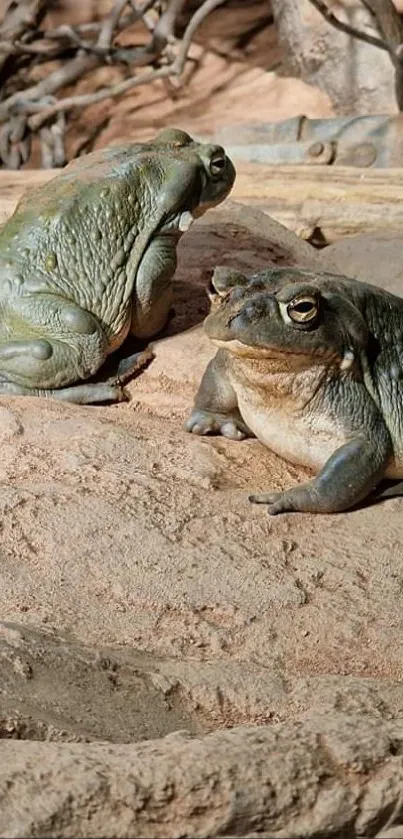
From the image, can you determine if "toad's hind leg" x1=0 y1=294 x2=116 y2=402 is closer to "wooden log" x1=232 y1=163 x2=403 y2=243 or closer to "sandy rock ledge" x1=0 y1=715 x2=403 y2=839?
"wooden log" x1=232 y1=163 x2=403 y2=243

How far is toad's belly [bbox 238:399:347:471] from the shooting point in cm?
389

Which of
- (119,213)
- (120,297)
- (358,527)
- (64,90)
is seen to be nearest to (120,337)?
(120,297)

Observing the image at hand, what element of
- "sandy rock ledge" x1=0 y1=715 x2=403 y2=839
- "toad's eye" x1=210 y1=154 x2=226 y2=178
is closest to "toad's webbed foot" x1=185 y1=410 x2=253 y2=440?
"toad's eye" x1=210 y1=154 x2=226 y2=178

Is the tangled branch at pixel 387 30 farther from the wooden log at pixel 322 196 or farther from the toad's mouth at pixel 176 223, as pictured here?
the toad's mouth at pixel 176 223

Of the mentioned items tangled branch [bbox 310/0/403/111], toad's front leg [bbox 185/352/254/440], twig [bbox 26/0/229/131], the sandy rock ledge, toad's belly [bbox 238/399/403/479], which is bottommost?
twig [bbox 26/0/229/131]

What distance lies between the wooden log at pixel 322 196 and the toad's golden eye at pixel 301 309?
2.56 meters

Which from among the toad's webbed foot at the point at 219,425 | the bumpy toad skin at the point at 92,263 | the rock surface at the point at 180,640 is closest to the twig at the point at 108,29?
the bumpy toad skin at the point at 92,263

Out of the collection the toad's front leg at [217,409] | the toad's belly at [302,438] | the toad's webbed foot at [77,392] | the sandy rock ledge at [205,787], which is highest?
the sandy rock ledge at [205,787]

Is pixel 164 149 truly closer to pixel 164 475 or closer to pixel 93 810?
pixel 164 475

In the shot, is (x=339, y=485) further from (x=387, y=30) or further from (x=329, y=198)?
(x=387, y=30)

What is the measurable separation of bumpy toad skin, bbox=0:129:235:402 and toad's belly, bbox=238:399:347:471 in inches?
34.0

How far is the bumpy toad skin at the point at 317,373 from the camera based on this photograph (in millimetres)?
3691

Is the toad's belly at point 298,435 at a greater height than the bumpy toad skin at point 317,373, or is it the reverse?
the bumpy toad skin at point 317,373

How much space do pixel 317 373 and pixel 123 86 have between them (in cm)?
736
